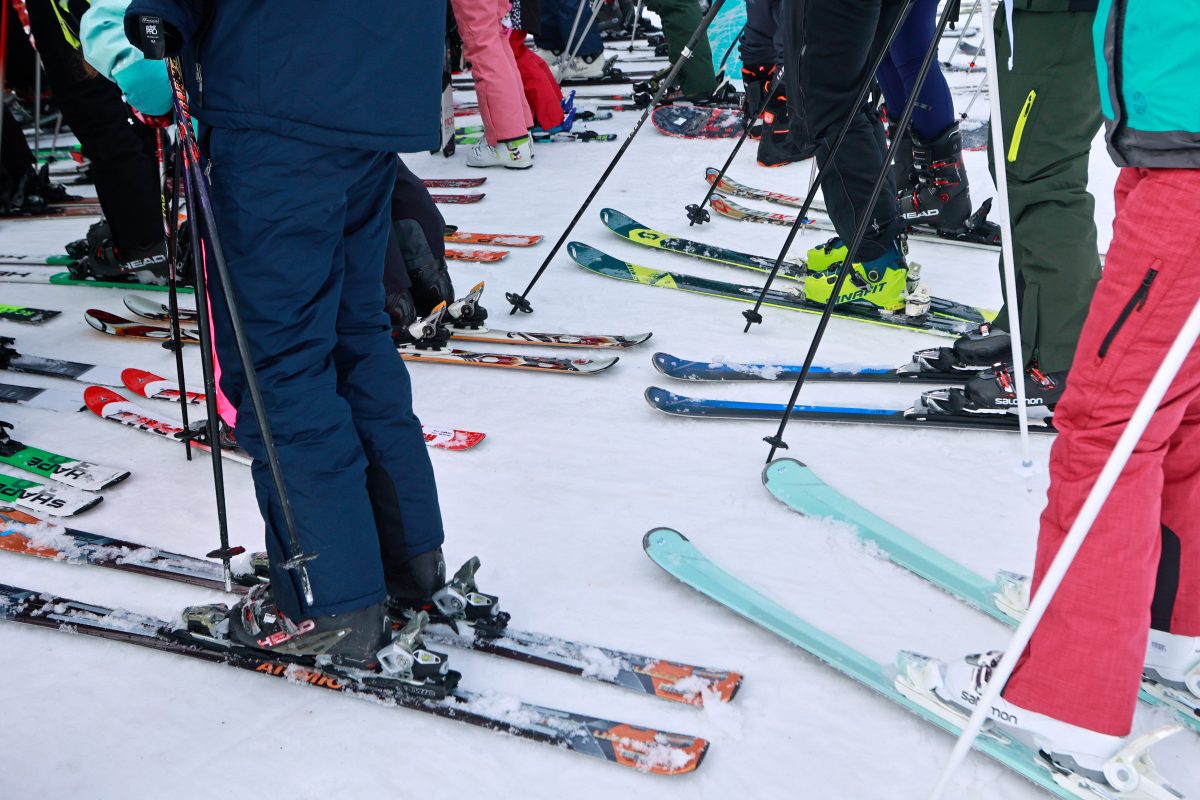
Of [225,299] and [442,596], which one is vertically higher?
[225,299]

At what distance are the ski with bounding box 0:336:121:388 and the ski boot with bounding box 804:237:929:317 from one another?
267 centimetres

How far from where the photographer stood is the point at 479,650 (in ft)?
6.72

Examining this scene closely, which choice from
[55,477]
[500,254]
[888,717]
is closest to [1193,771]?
[888,717]

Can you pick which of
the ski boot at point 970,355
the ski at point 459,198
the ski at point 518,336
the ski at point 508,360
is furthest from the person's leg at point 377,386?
the ski at point 459,198

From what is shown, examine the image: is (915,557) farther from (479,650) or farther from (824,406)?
(479,650)

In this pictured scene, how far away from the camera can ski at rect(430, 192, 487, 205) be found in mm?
5734

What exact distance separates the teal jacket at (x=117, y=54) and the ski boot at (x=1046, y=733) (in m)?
1.78

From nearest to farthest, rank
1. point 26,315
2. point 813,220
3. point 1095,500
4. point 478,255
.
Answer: point 1095,500 → point 26,315 → point 478,255 → point 813,220

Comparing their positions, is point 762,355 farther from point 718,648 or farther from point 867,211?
point 718,648

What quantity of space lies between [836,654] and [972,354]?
1545mm

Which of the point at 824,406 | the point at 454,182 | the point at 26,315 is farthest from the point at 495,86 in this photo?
the point at 824,406

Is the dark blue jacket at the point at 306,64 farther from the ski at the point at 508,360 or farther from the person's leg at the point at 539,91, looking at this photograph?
the person's leg at the point at 539,91

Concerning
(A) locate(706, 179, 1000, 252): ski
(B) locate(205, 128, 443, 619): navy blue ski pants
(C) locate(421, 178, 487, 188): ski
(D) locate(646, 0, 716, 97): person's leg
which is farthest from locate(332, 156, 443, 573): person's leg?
(D) locate(646, 0, 716, 97): person's leg

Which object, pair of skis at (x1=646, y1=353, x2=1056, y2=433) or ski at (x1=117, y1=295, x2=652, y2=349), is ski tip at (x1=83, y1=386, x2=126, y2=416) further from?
pair of skis at (x1=646, y1=353, x2=1056, y2=433)
